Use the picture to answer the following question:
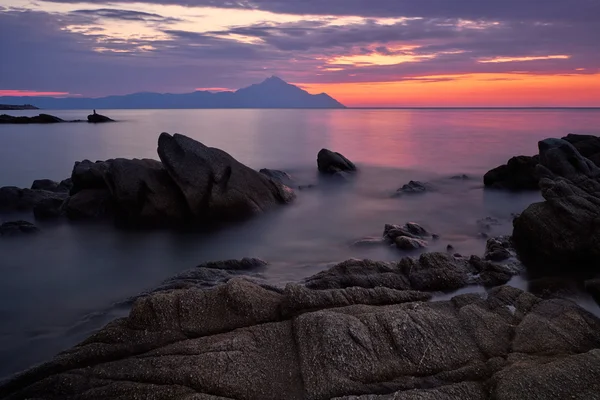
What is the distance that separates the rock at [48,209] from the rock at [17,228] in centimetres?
190

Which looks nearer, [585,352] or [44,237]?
[585,352]

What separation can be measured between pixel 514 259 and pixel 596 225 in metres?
2.53

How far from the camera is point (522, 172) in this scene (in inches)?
1009

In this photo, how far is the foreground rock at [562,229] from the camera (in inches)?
523

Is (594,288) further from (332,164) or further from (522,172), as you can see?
(332,164)

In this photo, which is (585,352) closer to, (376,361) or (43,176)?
(376,361)

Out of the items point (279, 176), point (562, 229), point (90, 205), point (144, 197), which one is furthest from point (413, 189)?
point (90, 205)

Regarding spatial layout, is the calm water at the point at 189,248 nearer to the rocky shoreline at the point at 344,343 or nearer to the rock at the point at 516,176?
the rock at the point at 516,176

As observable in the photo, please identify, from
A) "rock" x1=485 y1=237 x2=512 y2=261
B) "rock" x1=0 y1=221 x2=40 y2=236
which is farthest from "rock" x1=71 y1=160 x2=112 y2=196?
"rock" x1=485 y1=237 x2=512 y2=261

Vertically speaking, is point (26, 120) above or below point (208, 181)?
below

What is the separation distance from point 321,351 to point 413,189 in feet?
65.5

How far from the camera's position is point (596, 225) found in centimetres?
1341

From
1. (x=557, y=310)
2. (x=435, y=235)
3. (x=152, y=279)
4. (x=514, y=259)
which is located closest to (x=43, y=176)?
(x=152, y=279)

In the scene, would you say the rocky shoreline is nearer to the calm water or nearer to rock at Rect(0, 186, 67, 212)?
the calm water
